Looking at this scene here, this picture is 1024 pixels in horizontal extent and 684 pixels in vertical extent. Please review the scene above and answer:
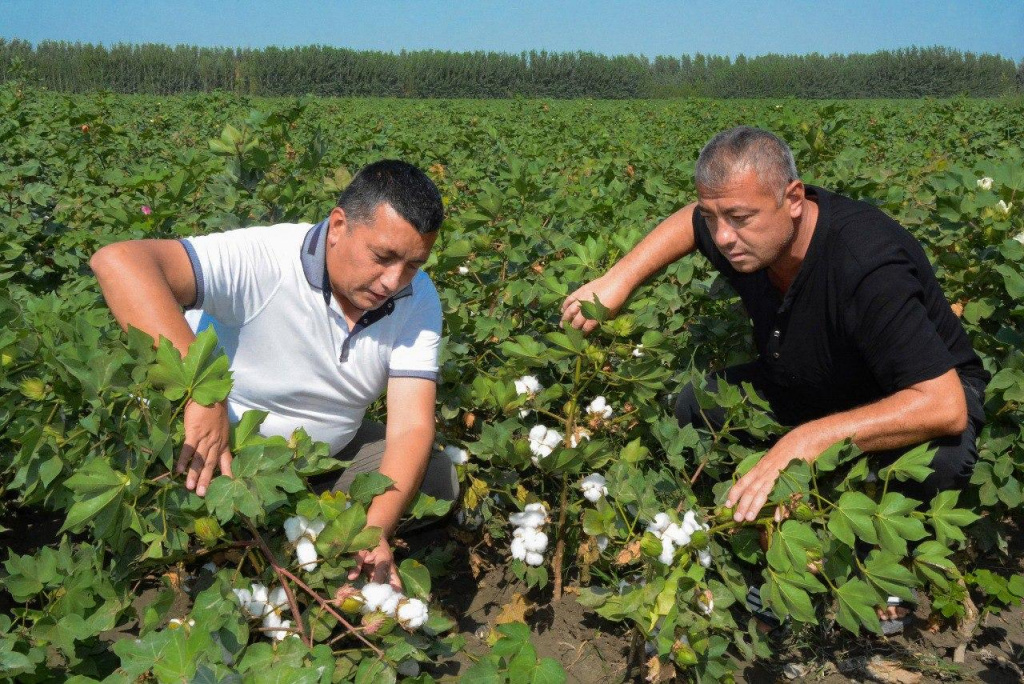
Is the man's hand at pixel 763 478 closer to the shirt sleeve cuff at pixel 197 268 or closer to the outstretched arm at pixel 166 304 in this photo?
the outstretched arm at pixel 166 304

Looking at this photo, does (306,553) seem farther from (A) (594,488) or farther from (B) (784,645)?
(B) (784,645)

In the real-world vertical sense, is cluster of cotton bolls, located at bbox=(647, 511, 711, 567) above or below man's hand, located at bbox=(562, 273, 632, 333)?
below

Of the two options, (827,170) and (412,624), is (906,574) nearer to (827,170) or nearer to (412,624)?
(412,624)

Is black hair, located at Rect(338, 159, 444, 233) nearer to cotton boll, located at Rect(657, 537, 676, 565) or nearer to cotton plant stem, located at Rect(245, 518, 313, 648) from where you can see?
cotton plant stem, located at Rect(245, 518, 313, 648)

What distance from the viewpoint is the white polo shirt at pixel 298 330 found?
208cm

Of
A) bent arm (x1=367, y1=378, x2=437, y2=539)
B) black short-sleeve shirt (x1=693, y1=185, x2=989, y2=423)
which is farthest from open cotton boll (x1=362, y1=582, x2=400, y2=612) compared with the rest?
black short-sleeve shirt (x1=693, y1=185, x2=989, y2=423)

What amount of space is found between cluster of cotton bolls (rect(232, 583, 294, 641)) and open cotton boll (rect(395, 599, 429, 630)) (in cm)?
20

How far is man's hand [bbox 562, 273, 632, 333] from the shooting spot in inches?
91.3

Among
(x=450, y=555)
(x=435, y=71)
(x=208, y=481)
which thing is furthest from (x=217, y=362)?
(x=435, y=71)

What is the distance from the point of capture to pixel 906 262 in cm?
208

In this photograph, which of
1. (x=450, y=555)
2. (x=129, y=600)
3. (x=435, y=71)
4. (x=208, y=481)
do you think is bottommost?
(x=450, y=555)

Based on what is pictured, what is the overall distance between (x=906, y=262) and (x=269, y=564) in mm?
1581

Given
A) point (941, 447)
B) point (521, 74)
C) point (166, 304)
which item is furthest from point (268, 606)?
point (521, 74)

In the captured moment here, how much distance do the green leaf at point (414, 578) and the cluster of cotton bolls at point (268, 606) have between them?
0.27 metres
